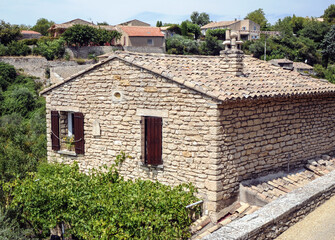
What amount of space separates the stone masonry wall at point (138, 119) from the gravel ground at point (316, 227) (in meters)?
2.15

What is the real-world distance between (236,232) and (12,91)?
120 ft

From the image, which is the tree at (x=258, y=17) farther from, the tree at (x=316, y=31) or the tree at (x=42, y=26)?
the tree at (x=42, y=26)

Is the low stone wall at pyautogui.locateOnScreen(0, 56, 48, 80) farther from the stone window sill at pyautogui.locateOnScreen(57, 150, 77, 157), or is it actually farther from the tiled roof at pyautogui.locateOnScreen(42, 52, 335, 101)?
the tiled roof at pyautogui.locateOnScreen(42, 52, 335, 101)

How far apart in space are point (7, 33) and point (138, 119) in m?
46.7

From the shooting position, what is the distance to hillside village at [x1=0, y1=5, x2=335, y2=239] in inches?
266

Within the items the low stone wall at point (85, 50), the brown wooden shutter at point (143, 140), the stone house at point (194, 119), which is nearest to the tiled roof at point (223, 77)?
the stone house at point (194, 119)

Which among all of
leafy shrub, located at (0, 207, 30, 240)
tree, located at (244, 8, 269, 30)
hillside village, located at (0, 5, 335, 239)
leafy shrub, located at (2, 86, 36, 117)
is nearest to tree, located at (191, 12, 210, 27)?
tree, located at (244, 8, 269, 30)

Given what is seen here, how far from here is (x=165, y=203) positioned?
6855 mm

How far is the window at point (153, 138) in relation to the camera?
8.16m

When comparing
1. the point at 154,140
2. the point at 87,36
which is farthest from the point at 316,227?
the point at 87,36

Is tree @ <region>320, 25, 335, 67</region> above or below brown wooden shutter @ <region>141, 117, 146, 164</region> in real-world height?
above

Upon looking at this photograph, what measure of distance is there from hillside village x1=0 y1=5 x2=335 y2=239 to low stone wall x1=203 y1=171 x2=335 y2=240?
2cm

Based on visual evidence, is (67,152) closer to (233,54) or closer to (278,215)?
(233,54)

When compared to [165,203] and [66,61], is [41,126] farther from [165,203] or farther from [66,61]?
[66,61]
